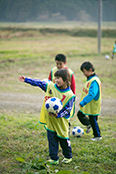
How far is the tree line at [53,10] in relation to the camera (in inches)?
1168

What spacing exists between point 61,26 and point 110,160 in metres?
33.1

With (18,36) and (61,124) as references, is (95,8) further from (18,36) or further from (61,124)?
(61,124)

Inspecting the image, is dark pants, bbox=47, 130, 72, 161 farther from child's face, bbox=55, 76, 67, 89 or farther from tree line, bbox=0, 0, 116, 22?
tree line, bbox=0, 0, 116, 22

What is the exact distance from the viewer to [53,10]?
3631 cm

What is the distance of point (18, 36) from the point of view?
27250 mm

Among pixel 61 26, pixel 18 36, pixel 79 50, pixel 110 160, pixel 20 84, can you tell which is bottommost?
pixel 110 160

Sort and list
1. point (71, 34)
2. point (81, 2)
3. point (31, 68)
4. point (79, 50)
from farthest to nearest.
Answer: point (81, 2), point (71, 34), point (79, 50), point (31, 68)

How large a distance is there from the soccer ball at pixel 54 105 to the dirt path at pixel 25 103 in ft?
14.7

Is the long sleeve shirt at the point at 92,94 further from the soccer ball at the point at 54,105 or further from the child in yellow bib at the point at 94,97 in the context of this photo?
the soccer ball at the point at 54,105

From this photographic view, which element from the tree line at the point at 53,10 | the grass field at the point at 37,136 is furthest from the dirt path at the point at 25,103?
the tree line at the point at 53,10

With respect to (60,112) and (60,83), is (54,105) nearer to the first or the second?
(60,112)

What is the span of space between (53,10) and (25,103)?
101 feet

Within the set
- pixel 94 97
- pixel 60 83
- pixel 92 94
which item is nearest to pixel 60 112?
pixel 60 83

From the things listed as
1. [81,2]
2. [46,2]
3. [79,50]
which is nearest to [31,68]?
[79,50]
